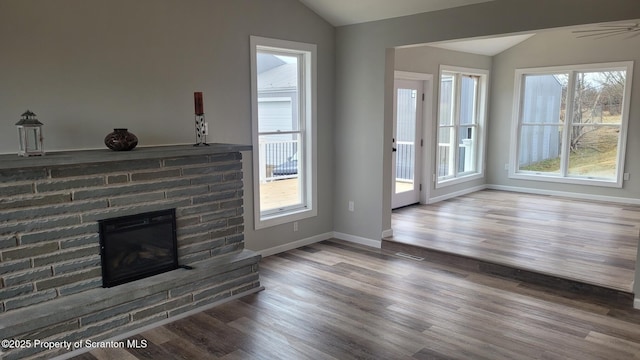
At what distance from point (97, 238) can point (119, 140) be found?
69 centimetres

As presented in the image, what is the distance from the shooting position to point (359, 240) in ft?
17.6

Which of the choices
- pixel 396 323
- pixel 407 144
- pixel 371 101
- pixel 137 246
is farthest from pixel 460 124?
pixel 137 246

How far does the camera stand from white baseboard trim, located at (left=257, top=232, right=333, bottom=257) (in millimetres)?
4852

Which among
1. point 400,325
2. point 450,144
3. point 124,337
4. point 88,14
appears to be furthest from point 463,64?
point 124,337

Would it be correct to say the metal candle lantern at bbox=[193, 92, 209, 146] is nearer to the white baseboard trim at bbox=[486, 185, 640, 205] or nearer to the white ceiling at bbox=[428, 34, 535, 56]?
the white ceiling at bbox=[428, 34, 535, 56]

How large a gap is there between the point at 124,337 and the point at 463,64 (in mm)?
6427

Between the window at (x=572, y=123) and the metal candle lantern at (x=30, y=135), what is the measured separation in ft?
24.4

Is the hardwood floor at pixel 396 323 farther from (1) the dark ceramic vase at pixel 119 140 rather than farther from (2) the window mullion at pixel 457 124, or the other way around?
(2) the window mullion at pixel 457 124

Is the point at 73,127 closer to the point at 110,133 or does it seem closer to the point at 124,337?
the point at 110,133

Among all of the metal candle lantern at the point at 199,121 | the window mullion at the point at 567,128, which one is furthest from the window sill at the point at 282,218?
the window mullion at the point at 567,128

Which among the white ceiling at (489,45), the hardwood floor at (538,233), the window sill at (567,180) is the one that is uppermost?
the white ceiling at (489,45)

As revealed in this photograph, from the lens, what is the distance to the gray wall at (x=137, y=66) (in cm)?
301

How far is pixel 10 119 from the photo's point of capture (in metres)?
2.98

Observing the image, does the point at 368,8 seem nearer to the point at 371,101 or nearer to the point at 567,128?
the point at 371,101
